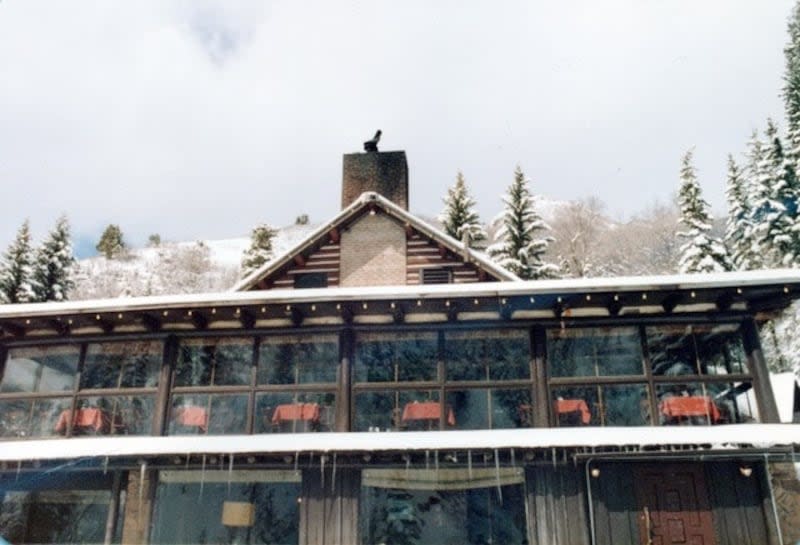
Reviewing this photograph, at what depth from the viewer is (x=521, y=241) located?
120 ft

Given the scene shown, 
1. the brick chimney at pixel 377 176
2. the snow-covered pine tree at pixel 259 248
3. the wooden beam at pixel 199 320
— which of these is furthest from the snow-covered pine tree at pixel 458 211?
the wooden beam at pixel 199 320

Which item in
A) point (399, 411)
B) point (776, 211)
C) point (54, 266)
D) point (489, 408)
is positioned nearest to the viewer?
point (489, 408)

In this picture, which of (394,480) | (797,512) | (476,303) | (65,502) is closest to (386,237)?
(476,303)

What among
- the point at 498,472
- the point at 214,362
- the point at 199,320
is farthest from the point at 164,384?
the point at 498,472

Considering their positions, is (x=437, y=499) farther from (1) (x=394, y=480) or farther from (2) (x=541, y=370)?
(2) (x=541, y=370)

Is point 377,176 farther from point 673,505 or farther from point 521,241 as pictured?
point 521,241

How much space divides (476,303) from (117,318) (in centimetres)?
761

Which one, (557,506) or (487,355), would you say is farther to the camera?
(487,355)

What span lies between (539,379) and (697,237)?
28528 mm

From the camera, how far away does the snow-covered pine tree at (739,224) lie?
36125 mm

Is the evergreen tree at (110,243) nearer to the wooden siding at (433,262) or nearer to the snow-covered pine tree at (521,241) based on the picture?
the snow-covered pine tree at (521,241)

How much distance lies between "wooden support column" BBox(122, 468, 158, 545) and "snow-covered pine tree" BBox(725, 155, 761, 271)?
114ft

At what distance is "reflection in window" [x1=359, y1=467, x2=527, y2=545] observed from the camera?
11734 millimetres

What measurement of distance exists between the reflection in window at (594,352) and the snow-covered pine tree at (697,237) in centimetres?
2499
